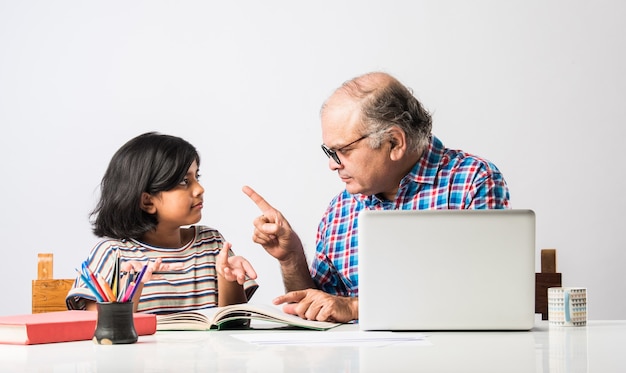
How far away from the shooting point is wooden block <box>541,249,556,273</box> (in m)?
2.32

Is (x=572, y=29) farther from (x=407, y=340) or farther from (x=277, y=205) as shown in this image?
(x=407, y=340)

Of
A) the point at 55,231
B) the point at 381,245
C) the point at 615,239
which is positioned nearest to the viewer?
the point at 381,245

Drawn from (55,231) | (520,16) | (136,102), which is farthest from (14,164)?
(520,16)

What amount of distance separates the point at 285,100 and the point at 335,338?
2.43 m

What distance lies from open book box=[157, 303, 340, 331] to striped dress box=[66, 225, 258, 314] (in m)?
0.65

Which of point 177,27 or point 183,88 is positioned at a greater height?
point 177,27

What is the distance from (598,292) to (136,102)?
218 centimetres

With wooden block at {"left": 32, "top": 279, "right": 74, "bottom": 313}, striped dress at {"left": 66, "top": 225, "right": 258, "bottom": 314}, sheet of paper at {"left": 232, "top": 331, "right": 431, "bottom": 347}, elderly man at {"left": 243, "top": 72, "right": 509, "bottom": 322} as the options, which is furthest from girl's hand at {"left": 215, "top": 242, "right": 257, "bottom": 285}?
wooden block at {"left": 32, "top": 279, "right": 74, "bottom": 313}

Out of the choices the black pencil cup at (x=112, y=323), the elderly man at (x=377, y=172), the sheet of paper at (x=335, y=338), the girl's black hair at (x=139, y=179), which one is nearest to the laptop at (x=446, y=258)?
the sheet of paper at (x=335, y=338)

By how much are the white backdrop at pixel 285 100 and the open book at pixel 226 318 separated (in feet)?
6.57

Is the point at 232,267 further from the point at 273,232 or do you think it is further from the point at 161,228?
the point at 161,228

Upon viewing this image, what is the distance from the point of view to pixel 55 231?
3.74m

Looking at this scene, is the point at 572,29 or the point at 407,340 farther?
the point at 572,29

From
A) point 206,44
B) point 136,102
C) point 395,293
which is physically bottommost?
point 395,293
